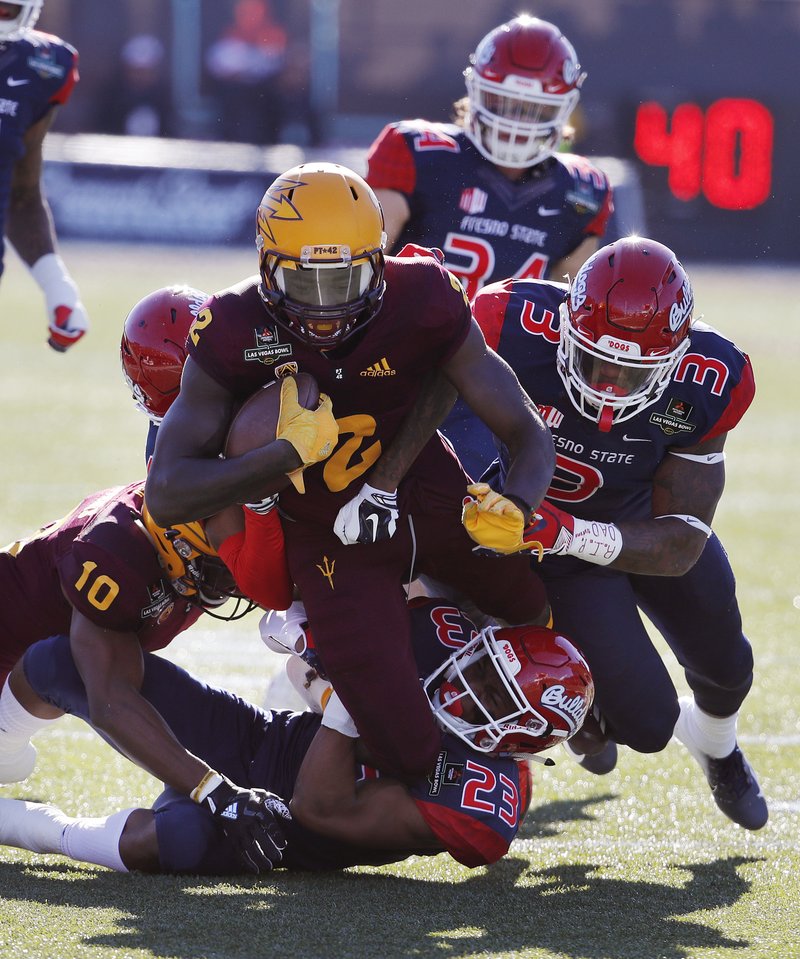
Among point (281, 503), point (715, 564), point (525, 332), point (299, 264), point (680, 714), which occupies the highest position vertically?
point (299, 264)

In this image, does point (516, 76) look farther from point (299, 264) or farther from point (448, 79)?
point (448, 79)

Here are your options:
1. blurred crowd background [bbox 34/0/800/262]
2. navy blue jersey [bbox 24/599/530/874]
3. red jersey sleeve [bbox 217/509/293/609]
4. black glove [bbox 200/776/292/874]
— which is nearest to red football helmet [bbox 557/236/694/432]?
navy blue jersey [bbox 24/599/530/874]

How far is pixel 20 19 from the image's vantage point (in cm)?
527

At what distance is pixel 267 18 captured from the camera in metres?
21.6

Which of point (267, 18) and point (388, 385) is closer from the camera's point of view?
point (388, 385)

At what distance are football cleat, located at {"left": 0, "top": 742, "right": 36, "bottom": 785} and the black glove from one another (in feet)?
2.16

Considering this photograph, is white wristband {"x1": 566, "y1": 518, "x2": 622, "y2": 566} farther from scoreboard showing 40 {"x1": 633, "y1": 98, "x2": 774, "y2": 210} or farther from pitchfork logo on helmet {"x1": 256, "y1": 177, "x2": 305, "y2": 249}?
scoreboard showing 40 {"x1": 633, "y1": 98, "x2": 774, "y2": 210}

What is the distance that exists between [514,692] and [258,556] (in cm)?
71

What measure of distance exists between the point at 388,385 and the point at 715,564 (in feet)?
3.86

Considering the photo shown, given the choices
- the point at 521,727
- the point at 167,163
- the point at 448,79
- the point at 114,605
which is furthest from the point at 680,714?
the point at 448,79

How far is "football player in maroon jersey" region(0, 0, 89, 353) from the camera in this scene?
5352mm

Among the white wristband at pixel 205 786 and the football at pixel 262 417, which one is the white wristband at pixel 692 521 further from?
the white wristband at pixel 205 786

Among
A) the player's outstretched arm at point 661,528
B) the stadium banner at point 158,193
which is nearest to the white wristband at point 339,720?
the player's outstretched arm at point 661,528

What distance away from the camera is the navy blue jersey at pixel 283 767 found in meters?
3.39
